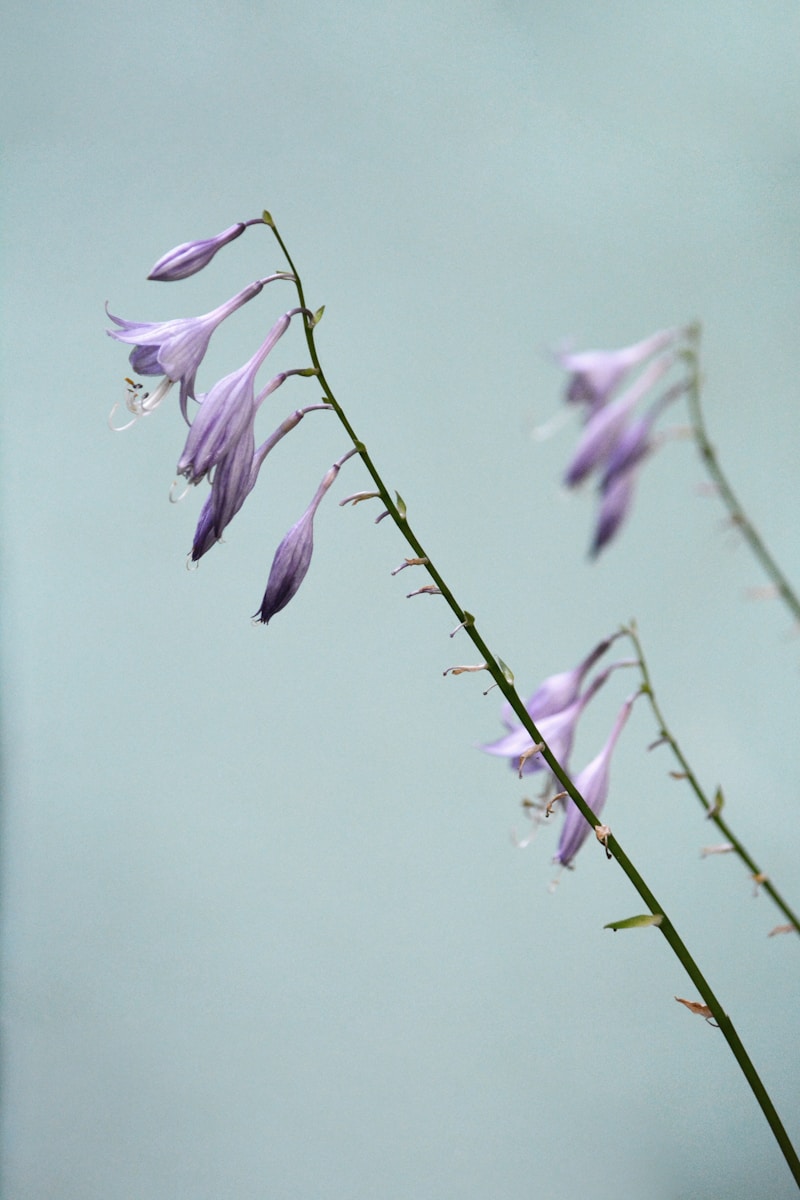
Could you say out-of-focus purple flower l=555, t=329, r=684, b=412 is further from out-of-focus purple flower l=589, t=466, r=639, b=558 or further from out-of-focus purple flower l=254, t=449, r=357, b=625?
out-of-focus purple flower l=254, t=449, r=357, b=625

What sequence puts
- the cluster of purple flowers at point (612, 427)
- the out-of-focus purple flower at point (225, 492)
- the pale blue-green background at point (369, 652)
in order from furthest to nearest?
the pale blue-green background at point (369, 652), the out-of-focus purple flower at point (225, 492), the cluster of purple flowers at point (612, 427)

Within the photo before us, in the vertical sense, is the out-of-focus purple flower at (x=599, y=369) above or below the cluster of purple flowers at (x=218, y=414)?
below

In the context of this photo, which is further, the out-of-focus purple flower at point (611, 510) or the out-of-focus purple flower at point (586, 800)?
the out-of-focus purple flower at point (586, 800)

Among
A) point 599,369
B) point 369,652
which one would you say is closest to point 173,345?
point 599,369

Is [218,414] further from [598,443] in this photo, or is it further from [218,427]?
[598,443]

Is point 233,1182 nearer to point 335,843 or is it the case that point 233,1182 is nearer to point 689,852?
point 335,843

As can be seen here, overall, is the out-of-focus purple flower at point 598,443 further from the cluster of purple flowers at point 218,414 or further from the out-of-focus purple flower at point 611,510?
the cluster of purple flowers at point 218,414

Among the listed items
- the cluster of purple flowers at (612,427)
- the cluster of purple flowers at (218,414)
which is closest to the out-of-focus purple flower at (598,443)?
the cluster of purple flowers at (612,427)

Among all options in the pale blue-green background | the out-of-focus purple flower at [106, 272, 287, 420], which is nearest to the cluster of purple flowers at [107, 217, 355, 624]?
the out-of-focus purple flower at [106, 272, 287, 420]

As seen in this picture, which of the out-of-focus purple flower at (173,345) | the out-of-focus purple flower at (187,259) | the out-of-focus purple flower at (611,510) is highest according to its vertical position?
the out-of-focus purple flower at (187,259)

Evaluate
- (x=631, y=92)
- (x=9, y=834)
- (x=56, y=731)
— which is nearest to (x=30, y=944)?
(x=9, y=834)
